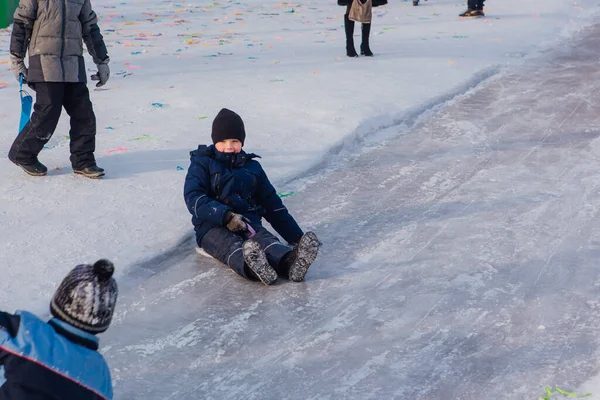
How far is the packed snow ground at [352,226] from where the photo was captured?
4.35 m

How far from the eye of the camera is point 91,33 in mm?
6895

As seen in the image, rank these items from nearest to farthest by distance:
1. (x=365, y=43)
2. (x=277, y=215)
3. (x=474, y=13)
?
1. (x=277, y=215)
2. (x=365, y=43)
3. (x=474, y=13)

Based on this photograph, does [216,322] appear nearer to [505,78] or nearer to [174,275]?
[174,275]

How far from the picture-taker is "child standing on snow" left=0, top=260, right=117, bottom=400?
8.76 ft

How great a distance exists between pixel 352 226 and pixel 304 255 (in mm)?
1087

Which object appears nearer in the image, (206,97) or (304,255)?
(304,255)

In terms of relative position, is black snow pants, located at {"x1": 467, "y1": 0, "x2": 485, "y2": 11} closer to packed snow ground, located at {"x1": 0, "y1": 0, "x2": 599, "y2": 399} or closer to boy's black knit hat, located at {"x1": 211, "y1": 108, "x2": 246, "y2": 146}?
packed snow ground, located at {"x1": 0, "y1": 0, "x2": 599, "y2": 399}

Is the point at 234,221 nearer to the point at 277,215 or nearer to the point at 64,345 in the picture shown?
the point at 277,215

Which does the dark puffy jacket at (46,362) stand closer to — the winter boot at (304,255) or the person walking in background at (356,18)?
the winter boot at (304,255)

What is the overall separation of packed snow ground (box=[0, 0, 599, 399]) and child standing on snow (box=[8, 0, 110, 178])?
0.21 metres

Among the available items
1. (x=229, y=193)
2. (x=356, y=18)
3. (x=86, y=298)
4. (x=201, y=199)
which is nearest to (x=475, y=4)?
(x=356, y=18)

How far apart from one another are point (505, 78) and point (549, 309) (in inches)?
267

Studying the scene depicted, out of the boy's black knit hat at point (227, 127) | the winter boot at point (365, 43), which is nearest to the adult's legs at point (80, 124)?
the boy's black knit hat at point (227, 127)

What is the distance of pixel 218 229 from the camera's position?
5.61 metres
